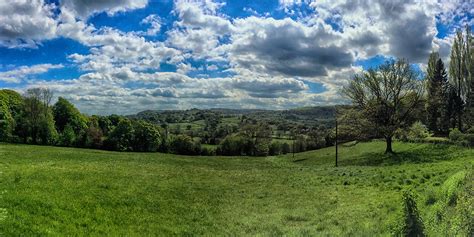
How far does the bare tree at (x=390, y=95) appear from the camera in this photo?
161 feet

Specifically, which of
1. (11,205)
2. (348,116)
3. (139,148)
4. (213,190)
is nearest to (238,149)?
(139,148)

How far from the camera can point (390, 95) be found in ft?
164

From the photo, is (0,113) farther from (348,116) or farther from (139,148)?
(348,116)

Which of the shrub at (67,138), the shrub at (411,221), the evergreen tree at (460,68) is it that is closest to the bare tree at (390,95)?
the evergreen tree at (460,68)

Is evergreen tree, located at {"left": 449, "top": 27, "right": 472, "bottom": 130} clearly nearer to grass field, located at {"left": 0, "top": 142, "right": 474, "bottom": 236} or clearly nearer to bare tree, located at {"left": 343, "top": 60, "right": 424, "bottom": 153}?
bare tree, located at {"left": 343, "top": 60, "right": 424, "bottom": 153}

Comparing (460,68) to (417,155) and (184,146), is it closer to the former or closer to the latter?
(417,155)

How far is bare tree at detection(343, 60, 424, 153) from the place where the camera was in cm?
4894

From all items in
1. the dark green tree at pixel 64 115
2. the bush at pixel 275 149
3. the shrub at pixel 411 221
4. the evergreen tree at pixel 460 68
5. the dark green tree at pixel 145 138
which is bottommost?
the bush at pixel 275 149

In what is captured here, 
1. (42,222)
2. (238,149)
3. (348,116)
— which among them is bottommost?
(238,149)

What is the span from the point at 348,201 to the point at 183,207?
30.5 ft

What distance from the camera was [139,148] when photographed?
9881 centimetres

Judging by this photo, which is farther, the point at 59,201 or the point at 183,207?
the point at 183,207

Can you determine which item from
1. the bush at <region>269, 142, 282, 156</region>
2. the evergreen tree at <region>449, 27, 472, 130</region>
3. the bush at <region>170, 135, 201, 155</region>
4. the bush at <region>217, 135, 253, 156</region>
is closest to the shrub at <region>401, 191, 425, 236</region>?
the evergreen tree at <region>449, 27, 472, 130</region>

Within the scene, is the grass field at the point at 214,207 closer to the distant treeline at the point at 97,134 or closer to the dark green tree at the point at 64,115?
the distant treeline at the point at 97,134
